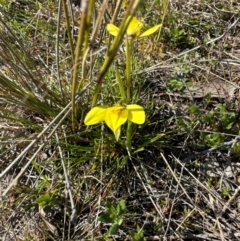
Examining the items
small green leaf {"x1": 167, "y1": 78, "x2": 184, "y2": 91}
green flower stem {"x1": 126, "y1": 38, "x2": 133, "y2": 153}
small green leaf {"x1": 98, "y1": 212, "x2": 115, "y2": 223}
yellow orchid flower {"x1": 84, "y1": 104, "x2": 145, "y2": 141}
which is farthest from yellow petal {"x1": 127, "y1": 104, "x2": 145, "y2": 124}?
small green leaf {"x1": 167, "y1": 78, "x2": 184, "y2": 91}

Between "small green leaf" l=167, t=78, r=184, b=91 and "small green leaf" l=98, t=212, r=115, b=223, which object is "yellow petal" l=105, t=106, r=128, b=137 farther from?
"small green leaf" l=167, t=78, r=184, b=91

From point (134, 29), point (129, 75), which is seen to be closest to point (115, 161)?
point (129, 75)

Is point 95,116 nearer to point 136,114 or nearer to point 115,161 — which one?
point 136,114

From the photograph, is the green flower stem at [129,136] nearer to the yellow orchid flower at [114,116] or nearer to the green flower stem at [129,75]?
the green flower stem at [129,75]

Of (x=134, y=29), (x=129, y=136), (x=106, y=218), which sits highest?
(x=134, y=29)

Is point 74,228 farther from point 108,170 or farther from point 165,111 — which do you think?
point 165,111

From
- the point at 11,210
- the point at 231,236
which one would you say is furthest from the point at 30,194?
the point at 231,236

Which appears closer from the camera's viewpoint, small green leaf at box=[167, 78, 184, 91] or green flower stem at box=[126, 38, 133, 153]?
green flower stem at box=[126, 38, 133, 153]
